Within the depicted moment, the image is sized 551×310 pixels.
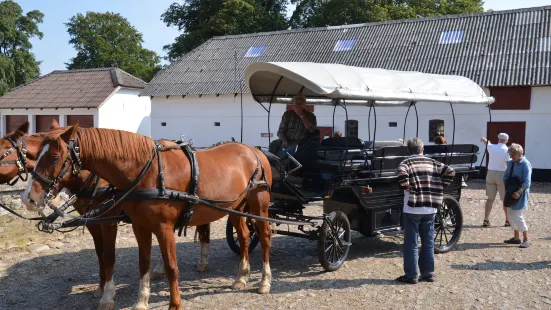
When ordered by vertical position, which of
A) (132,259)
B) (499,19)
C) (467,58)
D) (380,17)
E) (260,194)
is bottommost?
(132,259)

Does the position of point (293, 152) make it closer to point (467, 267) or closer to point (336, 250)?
point (336, 250)

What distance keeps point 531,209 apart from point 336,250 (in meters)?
6.91

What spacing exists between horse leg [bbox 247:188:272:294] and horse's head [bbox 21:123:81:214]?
7.09 feet

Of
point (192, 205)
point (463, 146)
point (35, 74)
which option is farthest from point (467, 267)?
point (35, 74)

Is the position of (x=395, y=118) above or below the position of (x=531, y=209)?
above

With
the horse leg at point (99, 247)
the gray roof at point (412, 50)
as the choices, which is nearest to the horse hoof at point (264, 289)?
the horse leg at point (99, 247)

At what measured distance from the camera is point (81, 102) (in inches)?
1159

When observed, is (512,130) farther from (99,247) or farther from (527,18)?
(99,247)

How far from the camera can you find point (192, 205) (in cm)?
472

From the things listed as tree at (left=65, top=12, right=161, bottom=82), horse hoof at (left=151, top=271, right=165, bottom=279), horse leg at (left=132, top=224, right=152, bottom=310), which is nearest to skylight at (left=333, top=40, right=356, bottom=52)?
horse hoof at (left=151, top=271, right=165, bottom=279)

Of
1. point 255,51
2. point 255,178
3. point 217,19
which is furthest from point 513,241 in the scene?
point 217,19

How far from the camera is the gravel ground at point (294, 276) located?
5254mm

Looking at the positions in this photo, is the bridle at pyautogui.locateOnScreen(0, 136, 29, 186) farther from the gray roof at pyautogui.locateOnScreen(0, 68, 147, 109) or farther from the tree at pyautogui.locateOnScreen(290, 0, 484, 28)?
the tree at pyautogui.locateOnScreen(290, 0, 484, 28)

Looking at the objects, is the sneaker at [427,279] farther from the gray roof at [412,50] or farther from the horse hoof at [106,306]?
the gray roof at [412,50]
